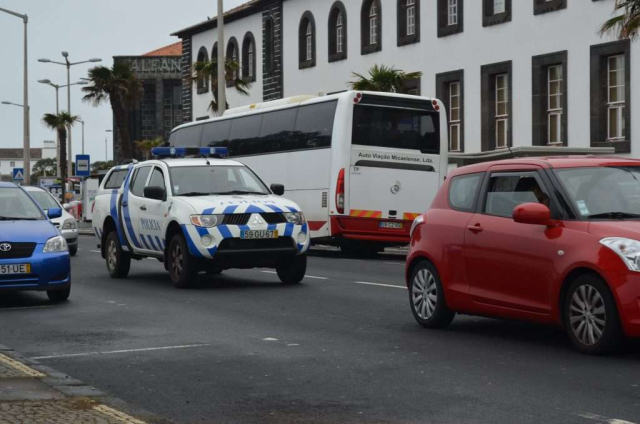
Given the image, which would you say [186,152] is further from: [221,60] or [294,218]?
[221,60]

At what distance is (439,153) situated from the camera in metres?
26.7

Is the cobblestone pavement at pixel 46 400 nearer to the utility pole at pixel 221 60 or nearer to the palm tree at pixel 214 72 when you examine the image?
the utility pole at pixel 221 60

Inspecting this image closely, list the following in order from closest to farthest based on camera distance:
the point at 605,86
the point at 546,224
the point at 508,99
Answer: the point at 546,224, the point at 605,86, the point at 508,99

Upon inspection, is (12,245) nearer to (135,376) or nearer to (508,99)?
(135,376)

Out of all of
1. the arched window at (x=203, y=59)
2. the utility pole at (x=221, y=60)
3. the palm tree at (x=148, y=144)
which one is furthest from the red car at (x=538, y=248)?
the palm tree at (x=148, y=144)

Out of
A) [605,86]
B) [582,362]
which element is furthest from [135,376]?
[605,86]

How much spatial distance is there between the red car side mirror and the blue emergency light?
1067 cm

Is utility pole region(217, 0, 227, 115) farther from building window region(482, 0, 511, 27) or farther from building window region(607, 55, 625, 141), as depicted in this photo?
building window region(607, 55, 625, 141)

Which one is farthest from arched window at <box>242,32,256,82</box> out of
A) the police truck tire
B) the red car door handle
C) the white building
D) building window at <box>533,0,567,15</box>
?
the red car door handle

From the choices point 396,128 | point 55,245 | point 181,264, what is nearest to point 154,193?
point 181,264

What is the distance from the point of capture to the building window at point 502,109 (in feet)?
125

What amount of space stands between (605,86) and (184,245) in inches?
765

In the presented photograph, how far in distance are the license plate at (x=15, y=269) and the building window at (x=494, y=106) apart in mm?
24659

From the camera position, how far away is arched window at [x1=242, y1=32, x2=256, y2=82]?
56375 millimetres
